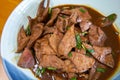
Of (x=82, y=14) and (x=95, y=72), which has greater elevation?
(x=82, y=14)

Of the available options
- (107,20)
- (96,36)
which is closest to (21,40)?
(96,36)

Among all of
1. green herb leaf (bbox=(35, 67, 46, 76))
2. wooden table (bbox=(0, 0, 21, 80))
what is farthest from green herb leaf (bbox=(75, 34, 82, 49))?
wooden table (bbox=(0, 0, 21, 80))

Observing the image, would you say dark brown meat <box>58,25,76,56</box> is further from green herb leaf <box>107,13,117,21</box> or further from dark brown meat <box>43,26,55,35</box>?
green herb leaf <box>107,13,117,21</box>

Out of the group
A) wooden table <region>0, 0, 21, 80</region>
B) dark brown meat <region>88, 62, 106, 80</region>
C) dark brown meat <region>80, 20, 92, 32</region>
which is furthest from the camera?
wooden table <region>0, 0, 21, 80</region>

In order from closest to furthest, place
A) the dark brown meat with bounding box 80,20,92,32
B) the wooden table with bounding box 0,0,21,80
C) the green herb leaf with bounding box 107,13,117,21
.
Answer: the dark brown meat with bounding box 80,20,92,32 < the green herb leaf with bounding box 107,13,117,21 < the wooden table with bounding box 0,0,21,80

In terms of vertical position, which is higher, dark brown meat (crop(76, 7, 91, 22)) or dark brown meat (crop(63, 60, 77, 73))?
dark brown meat (crop(76, 7, 91, 22))

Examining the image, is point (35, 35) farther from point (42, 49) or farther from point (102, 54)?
point (102, 54)
